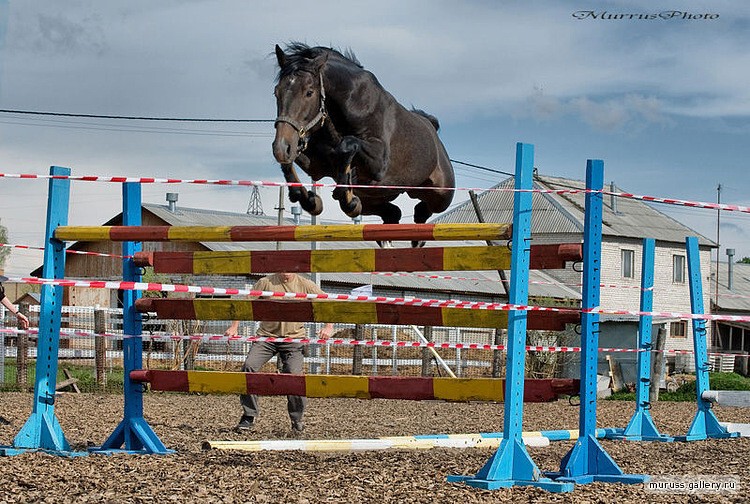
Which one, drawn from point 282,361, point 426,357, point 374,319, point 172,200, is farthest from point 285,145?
point 172,200

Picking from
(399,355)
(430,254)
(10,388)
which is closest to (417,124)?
(430,254)

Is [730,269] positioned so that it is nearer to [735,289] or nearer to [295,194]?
[735,289]

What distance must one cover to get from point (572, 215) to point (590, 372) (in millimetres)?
37904

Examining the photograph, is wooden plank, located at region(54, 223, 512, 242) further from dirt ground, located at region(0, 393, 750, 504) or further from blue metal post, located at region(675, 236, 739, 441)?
blue metal post, located at region(675, 236, 739, 441)

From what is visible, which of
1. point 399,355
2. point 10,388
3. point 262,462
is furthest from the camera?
point 399,355

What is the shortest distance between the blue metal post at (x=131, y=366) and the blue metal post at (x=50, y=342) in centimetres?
35

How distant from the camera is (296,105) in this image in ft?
20.8

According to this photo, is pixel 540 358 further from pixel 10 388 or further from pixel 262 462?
pixel 262 462

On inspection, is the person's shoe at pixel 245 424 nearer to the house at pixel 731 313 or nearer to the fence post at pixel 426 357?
the fence post at pixel 426 357

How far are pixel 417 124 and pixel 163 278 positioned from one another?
17014 millimetres

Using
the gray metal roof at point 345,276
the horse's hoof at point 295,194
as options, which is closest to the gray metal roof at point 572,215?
the gray metal roof at point 345,276

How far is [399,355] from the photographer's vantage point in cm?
2188

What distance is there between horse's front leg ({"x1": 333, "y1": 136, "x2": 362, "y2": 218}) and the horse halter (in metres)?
0.23

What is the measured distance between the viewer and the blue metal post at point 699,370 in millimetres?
8984
